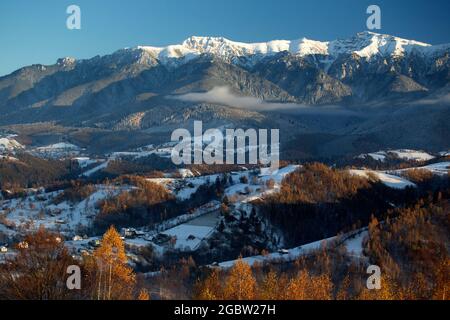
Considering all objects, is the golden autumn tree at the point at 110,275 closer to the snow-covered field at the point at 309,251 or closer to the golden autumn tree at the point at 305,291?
the golden autumn tree at the point at 305,291

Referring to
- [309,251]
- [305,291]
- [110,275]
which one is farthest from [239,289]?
[309,251]

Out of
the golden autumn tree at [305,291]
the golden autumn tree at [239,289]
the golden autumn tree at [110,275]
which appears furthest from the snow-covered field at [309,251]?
the golden autumn tree at [110,275]

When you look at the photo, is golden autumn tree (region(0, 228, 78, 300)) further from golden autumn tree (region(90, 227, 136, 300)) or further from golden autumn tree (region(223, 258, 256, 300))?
golden autumn tree (region(223, 258, 256, 300))

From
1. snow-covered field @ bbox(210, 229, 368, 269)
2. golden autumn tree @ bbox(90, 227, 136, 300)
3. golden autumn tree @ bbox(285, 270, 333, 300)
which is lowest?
snow-covered field @ bbox(210, 229, 368, 269)

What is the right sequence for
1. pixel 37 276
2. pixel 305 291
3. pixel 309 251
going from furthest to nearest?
pixel 309 251 < pixel 305 291 < pixel 37 276

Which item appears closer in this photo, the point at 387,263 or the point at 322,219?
the point at 387,263

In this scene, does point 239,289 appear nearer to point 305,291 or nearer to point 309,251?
point 305,291

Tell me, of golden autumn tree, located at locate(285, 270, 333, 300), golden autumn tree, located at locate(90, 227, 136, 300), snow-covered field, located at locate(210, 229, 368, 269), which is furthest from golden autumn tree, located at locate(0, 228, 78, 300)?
snow-covered field, located at locate(210, 229, 368, 269)
